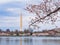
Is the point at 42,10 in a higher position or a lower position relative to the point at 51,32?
higher

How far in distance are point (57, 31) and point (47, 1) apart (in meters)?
1.29

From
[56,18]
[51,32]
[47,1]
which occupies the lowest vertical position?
[51,32]

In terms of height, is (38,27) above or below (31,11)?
below

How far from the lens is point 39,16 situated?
7.77 meters

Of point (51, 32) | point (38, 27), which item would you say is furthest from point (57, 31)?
point (38, 27)

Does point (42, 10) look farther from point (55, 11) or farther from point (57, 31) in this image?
point (57, 31)

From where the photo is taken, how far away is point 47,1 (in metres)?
7.62

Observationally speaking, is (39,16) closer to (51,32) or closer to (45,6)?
(45,6)

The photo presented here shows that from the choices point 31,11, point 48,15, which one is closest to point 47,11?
point 48,15

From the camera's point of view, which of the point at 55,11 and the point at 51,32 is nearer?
the point at 55,11

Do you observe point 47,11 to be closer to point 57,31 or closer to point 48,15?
point 48,15

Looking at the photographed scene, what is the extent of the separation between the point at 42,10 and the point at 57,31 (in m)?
1.07

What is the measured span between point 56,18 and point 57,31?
2.13 feet

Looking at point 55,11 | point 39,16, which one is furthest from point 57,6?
point 39,16
